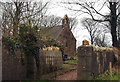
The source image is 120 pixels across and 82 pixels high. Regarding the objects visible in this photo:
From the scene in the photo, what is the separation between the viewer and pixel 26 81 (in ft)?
23.7

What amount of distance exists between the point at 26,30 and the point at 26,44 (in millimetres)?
779

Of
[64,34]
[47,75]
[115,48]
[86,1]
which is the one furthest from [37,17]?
[64,34]

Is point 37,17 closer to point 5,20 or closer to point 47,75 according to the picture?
point 5,20

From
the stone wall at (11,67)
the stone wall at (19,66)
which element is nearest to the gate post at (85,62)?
the stone wall at (19,66)

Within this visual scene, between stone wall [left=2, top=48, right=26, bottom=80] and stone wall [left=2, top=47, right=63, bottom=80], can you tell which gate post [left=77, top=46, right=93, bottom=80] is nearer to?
stone wall [left=2, top=47, right=63, bottom=80]

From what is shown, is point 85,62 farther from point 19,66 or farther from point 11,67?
point 11,67

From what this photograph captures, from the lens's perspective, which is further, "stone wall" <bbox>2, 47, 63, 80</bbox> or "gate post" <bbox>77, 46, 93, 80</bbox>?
"stone wall" <bbox>2, 47, 63, 80</bbox>

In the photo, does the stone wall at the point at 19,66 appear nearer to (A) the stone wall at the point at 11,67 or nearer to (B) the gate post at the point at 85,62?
(A) the stone wall at the point at 11,67

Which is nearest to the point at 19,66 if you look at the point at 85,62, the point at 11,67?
the point at 11,67

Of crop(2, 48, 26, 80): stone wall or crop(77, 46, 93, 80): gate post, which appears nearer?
crop(77, 46, 93, 80): gate post

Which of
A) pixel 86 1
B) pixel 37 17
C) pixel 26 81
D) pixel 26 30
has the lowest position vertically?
pixel 26 81

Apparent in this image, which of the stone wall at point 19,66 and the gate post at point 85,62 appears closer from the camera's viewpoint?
the gate post at point 85,62

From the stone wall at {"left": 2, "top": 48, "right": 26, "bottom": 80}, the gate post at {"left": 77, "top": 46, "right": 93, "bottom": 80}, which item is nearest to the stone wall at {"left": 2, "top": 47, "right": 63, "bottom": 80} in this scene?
the stone wall at {"left": 2, "top": 48, "right": 26, "bottom": 80}

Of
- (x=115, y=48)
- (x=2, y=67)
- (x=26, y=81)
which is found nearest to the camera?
(x=2, y=67)
